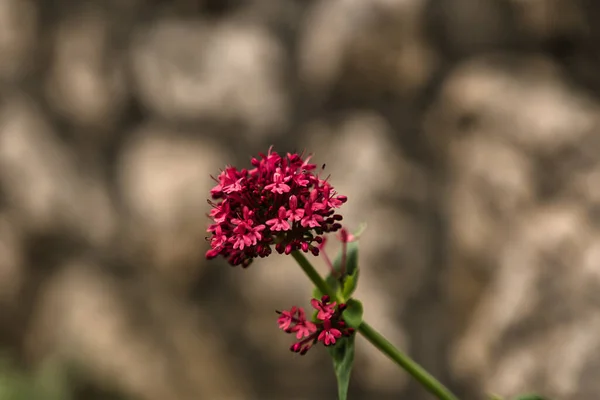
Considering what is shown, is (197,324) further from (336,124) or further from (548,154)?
(548,154)

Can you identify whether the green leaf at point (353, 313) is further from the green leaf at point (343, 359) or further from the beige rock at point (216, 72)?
the beige rock at point (216, 72)

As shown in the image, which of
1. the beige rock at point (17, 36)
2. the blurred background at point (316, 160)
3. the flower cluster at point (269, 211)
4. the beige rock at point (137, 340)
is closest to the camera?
the flower cluster at point (269, 211)

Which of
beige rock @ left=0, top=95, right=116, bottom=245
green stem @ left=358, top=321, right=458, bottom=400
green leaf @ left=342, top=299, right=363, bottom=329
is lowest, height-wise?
green stem @ left=358, top=321, right=458, bottom=400

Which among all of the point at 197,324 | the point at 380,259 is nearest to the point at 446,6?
the point at 380,259

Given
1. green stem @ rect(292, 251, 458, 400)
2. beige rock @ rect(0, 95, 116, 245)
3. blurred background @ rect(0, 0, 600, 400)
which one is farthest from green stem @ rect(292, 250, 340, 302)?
beige rock @ rect(0, 95, 116, 245)

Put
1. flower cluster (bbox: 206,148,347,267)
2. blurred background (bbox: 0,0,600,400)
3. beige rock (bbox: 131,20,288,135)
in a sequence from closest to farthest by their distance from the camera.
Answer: flower cluster (bbox: 206,148,347,267), blurred background (bbox: 0,0,600,400), beige rock (bbox: 131,20,288,135)

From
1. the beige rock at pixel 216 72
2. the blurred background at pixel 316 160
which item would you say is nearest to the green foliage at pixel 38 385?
the blurred background at pixel 316 160

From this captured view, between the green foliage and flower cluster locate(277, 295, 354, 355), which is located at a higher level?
the green foliage

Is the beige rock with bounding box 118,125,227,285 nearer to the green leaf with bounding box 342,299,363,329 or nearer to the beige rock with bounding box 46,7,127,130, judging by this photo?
the beige rock with bounding box 46,7,127,130
